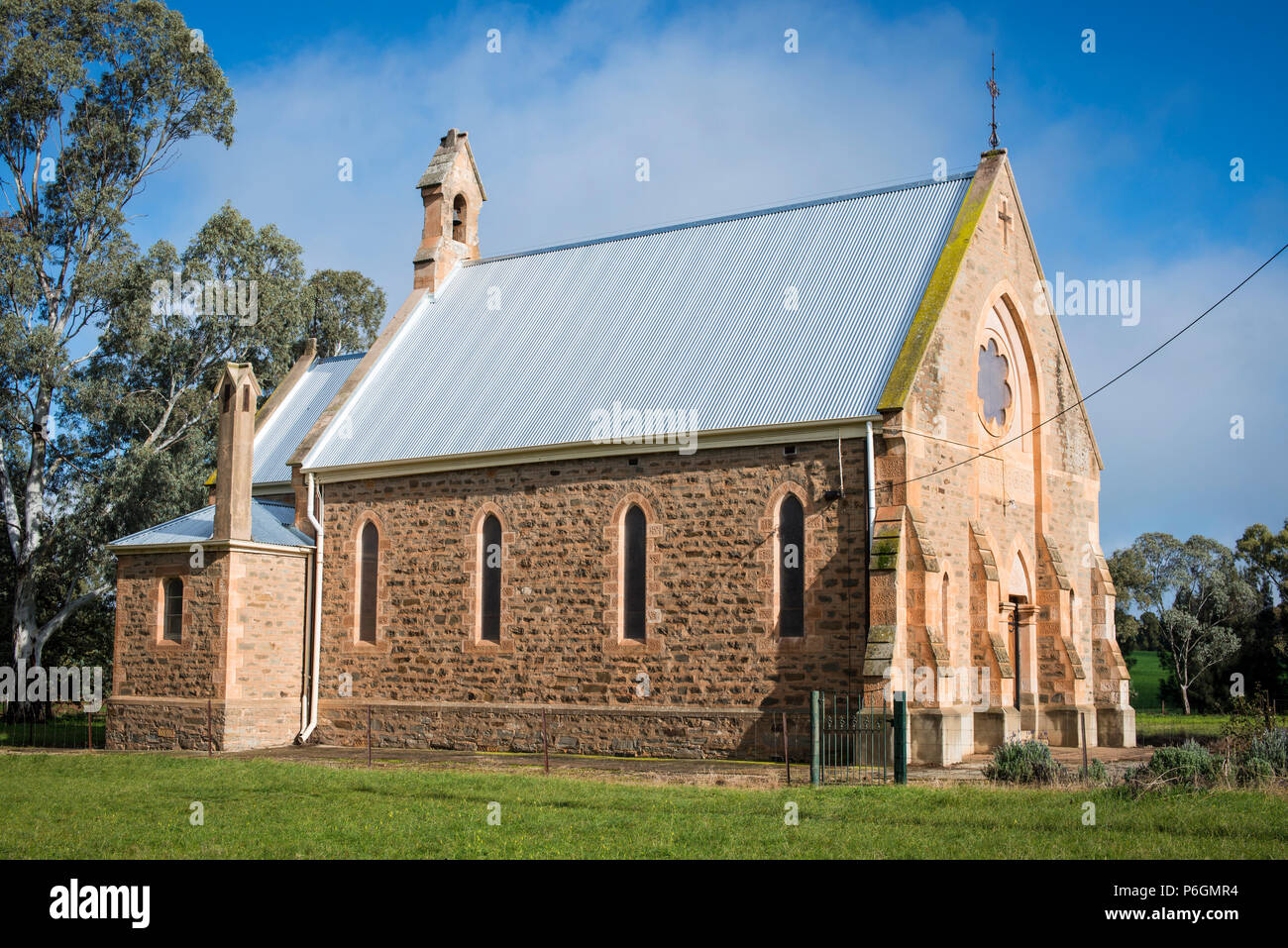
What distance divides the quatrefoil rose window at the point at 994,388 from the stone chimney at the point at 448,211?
14605mm

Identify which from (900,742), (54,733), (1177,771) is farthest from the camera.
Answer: (54,733)

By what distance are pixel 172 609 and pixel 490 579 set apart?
23.2ft

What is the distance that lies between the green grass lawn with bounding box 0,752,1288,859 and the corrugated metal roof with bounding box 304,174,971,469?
8.78 meters

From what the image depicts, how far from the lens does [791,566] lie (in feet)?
75.4

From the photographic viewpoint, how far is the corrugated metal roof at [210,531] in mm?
27656

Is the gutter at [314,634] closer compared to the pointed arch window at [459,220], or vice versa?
the gutter at [314,634]

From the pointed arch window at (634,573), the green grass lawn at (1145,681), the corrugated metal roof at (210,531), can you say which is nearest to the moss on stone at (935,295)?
the pointed arch window at (634,573)

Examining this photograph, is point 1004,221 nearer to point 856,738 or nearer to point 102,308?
point 856,738

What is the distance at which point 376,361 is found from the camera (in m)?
31.4

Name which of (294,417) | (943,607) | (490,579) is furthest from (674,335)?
(294,417)

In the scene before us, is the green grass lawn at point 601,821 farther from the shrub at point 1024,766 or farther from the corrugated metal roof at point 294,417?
the corrugated metal roof at point 294,417

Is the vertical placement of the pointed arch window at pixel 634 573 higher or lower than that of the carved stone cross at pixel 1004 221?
lower

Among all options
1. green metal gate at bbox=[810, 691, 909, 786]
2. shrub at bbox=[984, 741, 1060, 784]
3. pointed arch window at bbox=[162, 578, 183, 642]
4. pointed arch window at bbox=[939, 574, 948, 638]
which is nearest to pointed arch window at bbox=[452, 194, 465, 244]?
pointed arch window at bbox=[162, 578, 183, 642]
